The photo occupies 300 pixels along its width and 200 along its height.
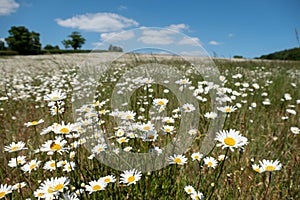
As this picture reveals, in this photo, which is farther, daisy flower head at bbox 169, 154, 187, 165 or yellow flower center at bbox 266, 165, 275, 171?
daisy flower head at bbox 169, 154, 187, 165

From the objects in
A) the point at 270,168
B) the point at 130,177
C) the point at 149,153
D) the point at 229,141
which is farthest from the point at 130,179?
the point at 270,168

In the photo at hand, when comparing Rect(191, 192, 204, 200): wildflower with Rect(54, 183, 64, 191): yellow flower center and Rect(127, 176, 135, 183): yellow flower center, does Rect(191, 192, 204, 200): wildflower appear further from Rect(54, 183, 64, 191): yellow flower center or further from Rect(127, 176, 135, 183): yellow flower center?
Rect(54, 183, 64, 191): yellow flower center

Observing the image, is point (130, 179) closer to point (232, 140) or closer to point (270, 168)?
point (232, 140)

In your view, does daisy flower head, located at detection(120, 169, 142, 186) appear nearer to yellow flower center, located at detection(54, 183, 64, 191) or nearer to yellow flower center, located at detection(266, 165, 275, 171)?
yellow flower center, located at detection(54, 183, 64, 191)

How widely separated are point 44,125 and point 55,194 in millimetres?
2064

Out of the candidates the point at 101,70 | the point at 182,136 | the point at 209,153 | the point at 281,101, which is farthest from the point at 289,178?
the point at 101,70

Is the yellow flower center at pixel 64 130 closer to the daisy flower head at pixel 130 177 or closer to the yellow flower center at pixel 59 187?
the yellow flower center at pixel 59 187

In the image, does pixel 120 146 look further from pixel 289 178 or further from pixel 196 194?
pixel 289 178

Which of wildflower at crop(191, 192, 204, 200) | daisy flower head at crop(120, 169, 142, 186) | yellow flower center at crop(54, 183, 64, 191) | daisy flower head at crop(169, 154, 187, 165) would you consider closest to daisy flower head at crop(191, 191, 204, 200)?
wildflower at crop(191, 192, 204, 200)

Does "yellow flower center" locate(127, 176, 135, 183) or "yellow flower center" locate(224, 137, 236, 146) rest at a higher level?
"yellow flower center" locate(224, 137, 236, 146)

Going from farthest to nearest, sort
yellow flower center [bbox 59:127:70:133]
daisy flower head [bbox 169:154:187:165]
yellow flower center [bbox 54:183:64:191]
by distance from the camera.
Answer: daisy flower head [bbox 169:154:187:165] → yellow flower center [bbox 59:127:70:133] → yellow flower center [bbox 54:183:64:191]

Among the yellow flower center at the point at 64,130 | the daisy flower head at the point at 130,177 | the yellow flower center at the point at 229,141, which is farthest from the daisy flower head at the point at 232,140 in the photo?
the yellow flower center at the point at 64,130

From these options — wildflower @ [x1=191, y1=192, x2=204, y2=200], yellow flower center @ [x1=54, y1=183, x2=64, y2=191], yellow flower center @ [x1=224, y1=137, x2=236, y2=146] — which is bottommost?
wildflower @ [x1=191, y1=192, x2=204, y2=200]

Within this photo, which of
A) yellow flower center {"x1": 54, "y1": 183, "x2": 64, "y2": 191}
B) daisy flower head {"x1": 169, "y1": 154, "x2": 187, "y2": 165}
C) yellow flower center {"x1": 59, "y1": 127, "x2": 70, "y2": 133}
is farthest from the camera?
daisy flower head {"x1": 169, "y1": 154, "x2": 187, "y2": 165}
